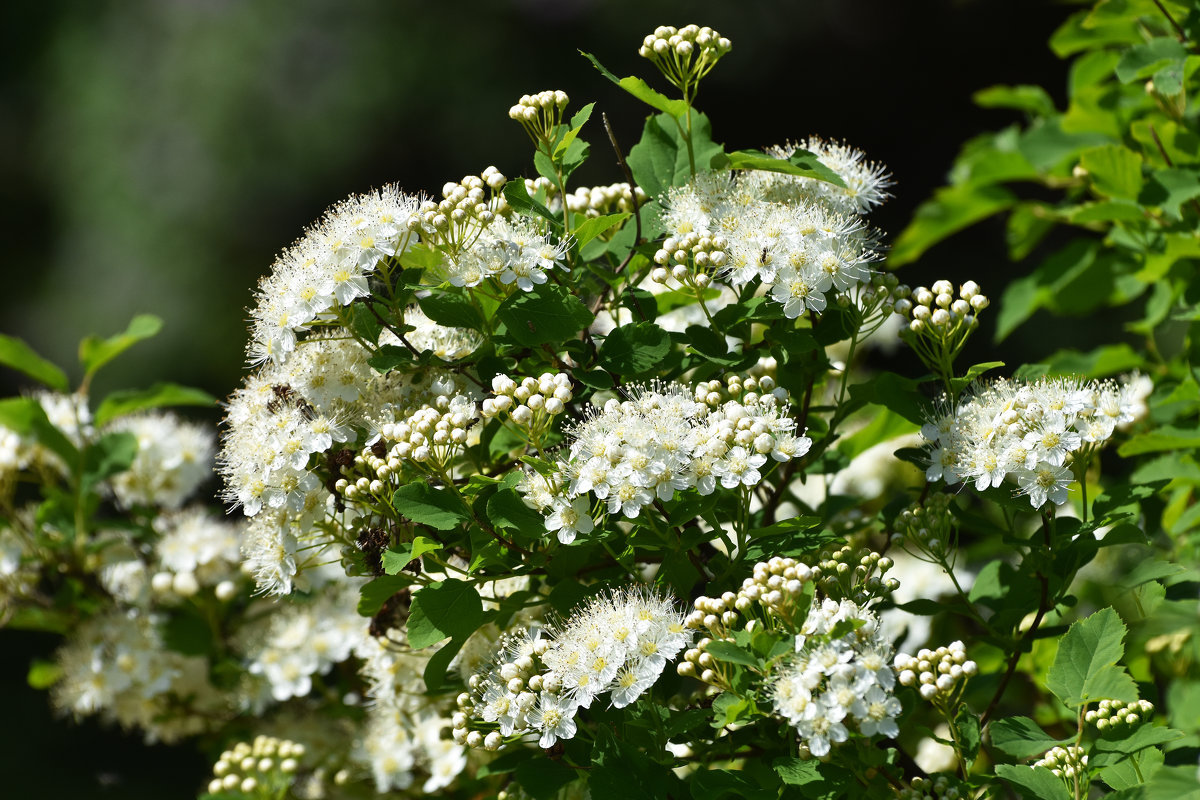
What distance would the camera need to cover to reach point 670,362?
159 cm

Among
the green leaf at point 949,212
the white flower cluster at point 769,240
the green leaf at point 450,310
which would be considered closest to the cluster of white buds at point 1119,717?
the white flower cluster at point 769,240

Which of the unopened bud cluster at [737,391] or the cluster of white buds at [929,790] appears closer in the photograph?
the cluster of white buds at [929,790]

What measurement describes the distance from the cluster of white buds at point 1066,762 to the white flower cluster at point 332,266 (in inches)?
41.0

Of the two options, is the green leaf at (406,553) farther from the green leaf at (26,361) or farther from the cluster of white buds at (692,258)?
the green leaf at (26,361)

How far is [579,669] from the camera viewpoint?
50.0 inches

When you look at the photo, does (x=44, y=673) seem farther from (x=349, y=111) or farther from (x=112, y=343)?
(x=349, y=111)

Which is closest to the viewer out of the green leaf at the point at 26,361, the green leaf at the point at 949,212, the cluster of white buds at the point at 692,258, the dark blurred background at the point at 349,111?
the cluster of white buds at the point at 692,258

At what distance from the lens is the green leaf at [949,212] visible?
2.52 meters

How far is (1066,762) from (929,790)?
7.3 inches

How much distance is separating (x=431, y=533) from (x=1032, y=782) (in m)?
0.81

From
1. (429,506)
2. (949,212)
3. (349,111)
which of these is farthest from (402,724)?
(349,111)

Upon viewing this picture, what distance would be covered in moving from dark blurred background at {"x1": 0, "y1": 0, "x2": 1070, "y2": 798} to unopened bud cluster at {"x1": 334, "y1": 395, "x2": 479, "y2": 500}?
14.2ft

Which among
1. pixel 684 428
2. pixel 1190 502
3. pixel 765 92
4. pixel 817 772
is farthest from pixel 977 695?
pixel 765 92

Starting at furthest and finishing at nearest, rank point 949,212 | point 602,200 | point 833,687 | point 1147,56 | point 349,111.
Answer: point 349,111, point 949,212, point 1147,56, point 602,200, point 833,687
